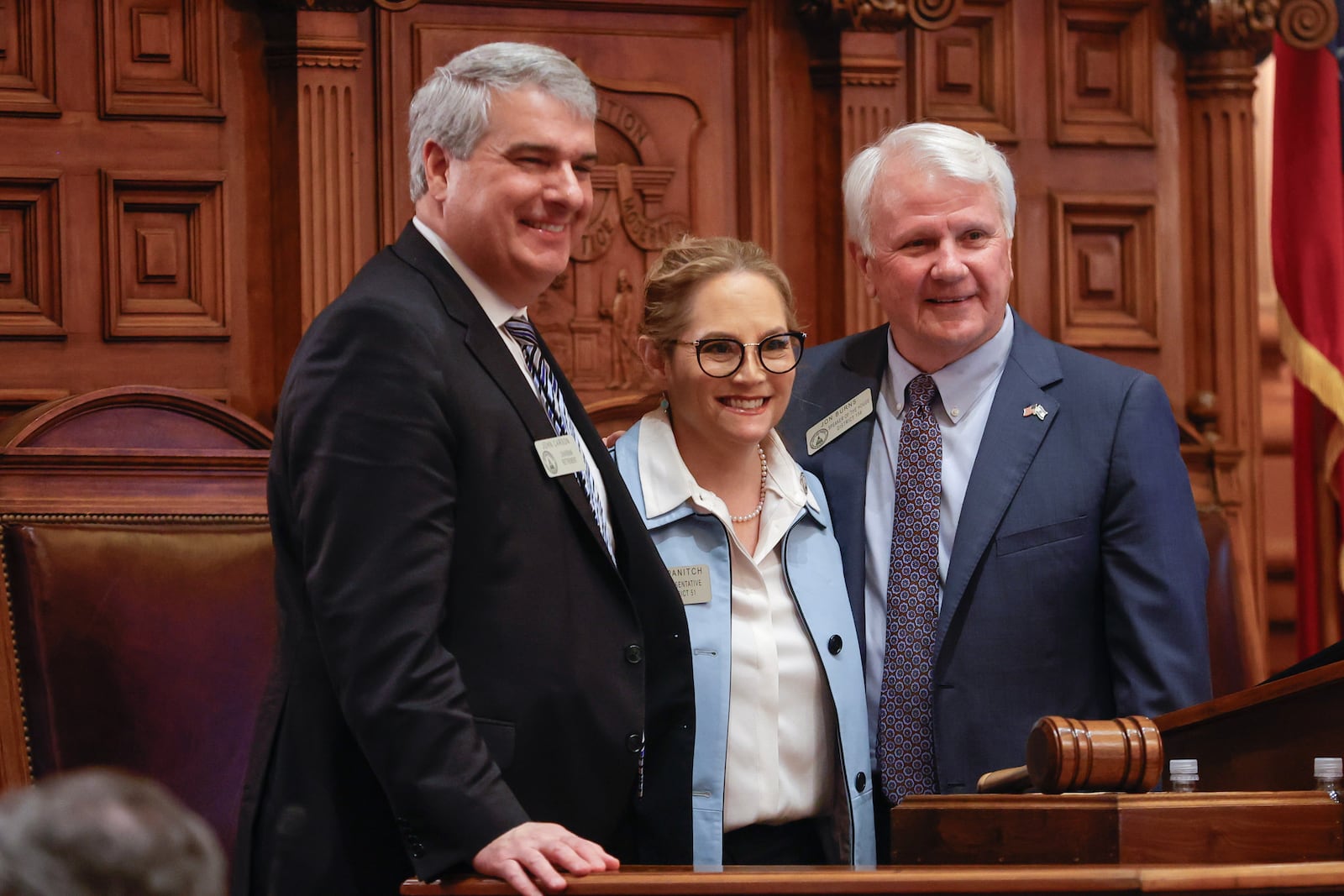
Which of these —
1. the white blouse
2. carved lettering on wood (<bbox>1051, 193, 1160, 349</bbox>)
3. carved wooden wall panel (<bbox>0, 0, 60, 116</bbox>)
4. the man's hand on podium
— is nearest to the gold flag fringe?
carved lettering on wood (<bbox>1051, 193, 1160, 349</bbox>)

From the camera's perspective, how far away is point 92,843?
741 mm

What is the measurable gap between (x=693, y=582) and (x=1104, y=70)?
7.68 feet

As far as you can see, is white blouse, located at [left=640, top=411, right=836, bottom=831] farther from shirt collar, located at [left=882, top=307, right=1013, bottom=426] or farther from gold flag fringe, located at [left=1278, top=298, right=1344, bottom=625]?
gold flag fringe, located at [left=1278, top=298, right=1344, bottom=625]

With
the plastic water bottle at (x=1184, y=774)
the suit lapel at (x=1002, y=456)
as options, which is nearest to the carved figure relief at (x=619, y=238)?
the suit lapel at (x=1002, y=456)

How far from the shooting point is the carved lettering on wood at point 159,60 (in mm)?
3449

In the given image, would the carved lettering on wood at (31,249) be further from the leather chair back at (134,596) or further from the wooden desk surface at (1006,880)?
the wooden desk surface at (1006,880)

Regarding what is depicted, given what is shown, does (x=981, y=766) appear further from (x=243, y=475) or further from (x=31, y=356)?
(x=31, y=356)

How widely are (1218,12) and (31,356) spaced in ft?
9.40

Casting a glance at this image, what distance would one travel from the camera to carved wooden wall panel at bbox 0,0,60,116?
338 centimetres

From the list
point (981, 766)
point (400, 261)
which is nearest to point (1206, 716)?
point (981, 766)

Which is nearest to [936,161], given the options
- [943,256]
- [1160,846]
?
[943,256]

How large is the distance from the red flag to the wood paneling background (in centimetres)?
9

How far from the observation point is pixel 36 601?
295 cm

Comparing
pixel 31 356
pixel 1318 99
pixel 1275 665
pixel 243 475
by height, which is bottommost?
pixel 1275 665
